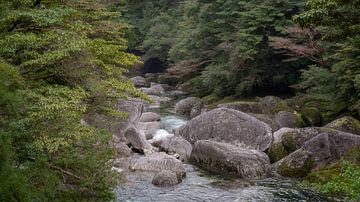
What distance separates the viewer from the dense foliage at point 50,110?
7.11 metres

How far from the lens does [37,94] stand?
8523 millimetres

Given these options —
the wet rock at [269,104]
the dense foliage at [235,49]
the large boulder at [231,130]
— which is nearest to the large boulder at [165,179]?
the large boulder at [231,130]

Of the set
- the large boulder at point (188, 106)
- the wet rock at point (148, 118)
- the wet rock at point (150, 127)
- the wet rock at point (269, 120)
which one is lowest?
the large boulder at point (188, 106)

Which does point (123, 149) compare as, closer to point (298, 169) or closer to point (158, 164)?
point (158, 164)

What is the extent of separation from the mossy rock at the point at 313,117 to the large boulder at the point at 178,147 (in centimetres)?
594

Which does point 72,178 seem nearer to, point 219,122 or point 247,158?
point 247,158

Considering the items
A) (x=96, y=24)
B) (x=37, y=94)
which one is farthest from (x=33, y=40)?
(x=96, y=24)

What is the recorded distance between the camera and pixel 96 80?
10.5m

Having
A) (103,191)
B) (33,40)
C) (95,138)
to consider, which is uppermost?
(33,40)

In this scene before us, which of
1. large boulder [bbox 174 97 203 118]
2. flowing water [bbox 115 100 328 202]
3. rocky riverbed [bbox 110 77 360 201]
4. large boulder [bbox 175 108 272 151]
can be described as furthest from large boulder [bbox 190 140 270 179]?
large boulder [bbox 174 97 203 118]

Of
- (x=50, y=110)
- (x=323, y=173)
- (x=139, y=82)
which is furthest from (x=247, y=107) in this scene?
(x=139, y=82)

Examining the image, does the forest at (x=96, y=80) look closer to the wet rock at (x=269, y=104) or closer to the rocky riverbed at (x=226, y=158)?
the wet rock at (x=269, y=104)

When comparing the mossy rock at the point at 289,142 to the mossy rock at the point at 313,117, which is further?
the mossy rock at the point at 313,117

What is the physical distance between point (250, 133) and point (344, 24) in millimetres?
7503
